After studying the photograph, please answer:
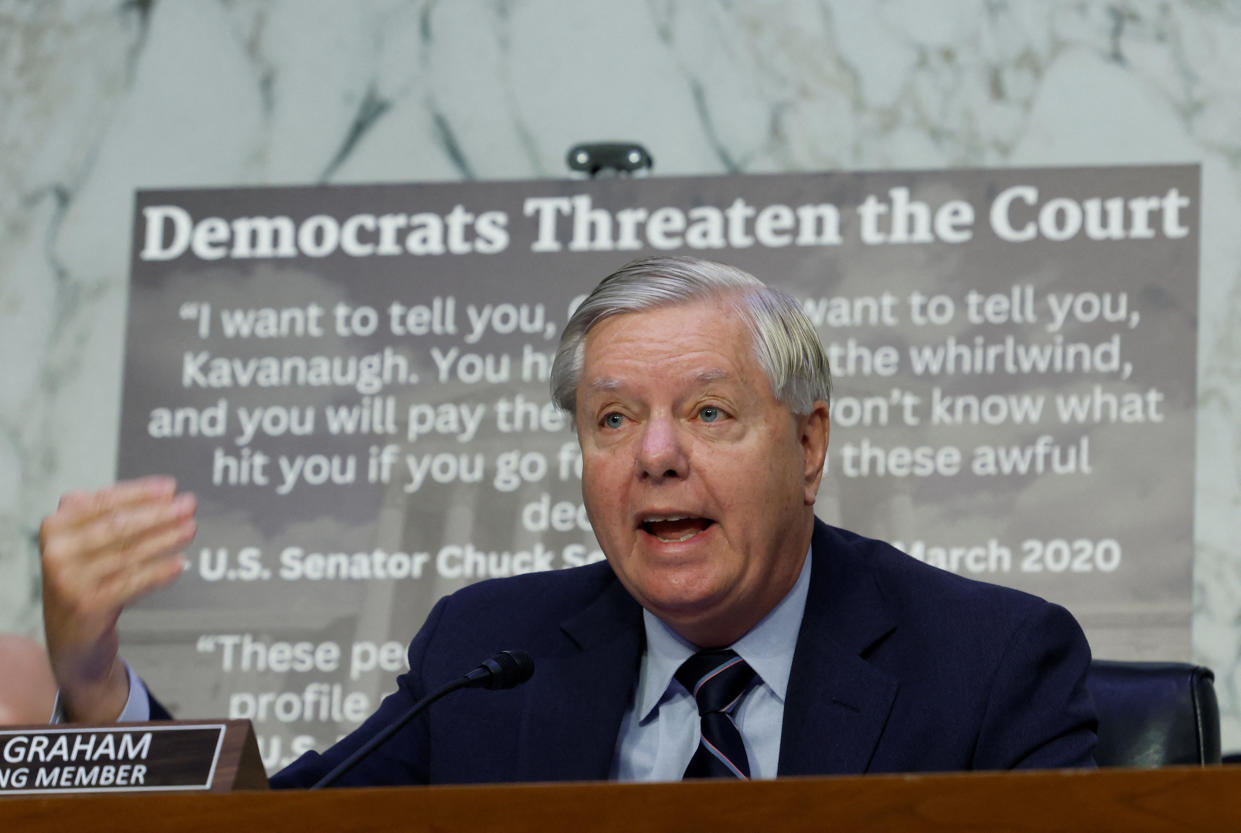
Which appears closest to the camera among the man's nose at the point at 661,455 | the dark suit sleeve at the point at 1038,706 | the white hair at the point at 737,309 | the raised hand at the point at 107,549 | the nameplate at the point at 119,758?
the nameplate at the point at 119,758

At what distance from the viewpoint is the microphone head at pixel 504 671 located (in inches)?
73.4

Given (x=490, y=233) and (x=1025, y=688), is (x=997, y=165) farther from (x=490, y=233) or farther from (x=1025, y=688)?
(x=1025, y=688)

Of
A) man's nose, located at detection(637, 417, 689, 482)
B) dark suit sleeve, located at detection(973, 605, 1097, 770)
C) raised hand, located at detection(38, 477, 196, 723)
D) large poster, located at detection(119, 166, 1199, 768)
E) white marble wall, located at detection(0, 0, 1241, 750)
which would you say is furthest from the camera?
white marble wall, located at detection(0, 0, 1241, 750)

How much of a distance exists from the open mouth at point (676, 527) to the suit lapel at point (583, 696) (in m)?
0.19

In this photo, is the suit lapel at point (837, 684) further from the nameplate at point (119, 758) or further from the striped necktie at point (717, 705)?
the nameplate at point (119, 758)

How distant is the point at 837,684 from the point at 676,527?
290 millimetres

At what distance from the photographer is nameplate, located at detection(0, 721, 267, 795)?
1495mm

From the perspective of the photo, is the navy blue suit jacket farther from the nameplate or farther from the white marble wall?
the white marble wall

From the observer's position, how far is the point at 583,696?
220cm

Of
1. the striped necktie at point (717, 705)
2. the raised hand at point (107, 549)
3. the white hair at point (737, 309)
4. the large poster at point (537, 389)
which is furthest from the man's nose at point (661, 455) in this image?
the large poster at point (537, 389)

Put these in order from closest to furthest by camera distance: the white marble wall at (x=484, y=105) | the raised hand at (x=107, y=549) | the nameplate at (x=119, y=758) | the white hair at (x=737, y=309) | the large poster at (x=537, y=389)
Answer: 1. the nameplate at (x=119, y=758)
2. the raised hand at (x=107, y=549)
3. the white hair at (x=737, y=309)
4. the large poster at (x=537, y=389)
5. the white marble wall at (x=484, y=105)

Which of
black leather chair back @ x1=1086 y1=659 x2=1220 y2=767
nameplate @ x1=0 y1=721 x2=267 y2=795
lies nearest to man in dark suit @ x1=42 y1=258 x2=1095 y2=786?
black leather chair back @ x1=1086 y1=659 x2=1220 y2=767

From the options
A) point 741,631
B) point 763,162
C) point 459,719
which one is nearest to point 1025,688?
point 741,631

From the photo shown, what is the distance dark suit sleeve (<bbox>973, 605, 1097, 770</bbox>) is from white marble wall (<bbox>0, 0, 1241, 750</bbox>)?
1.88 meters
